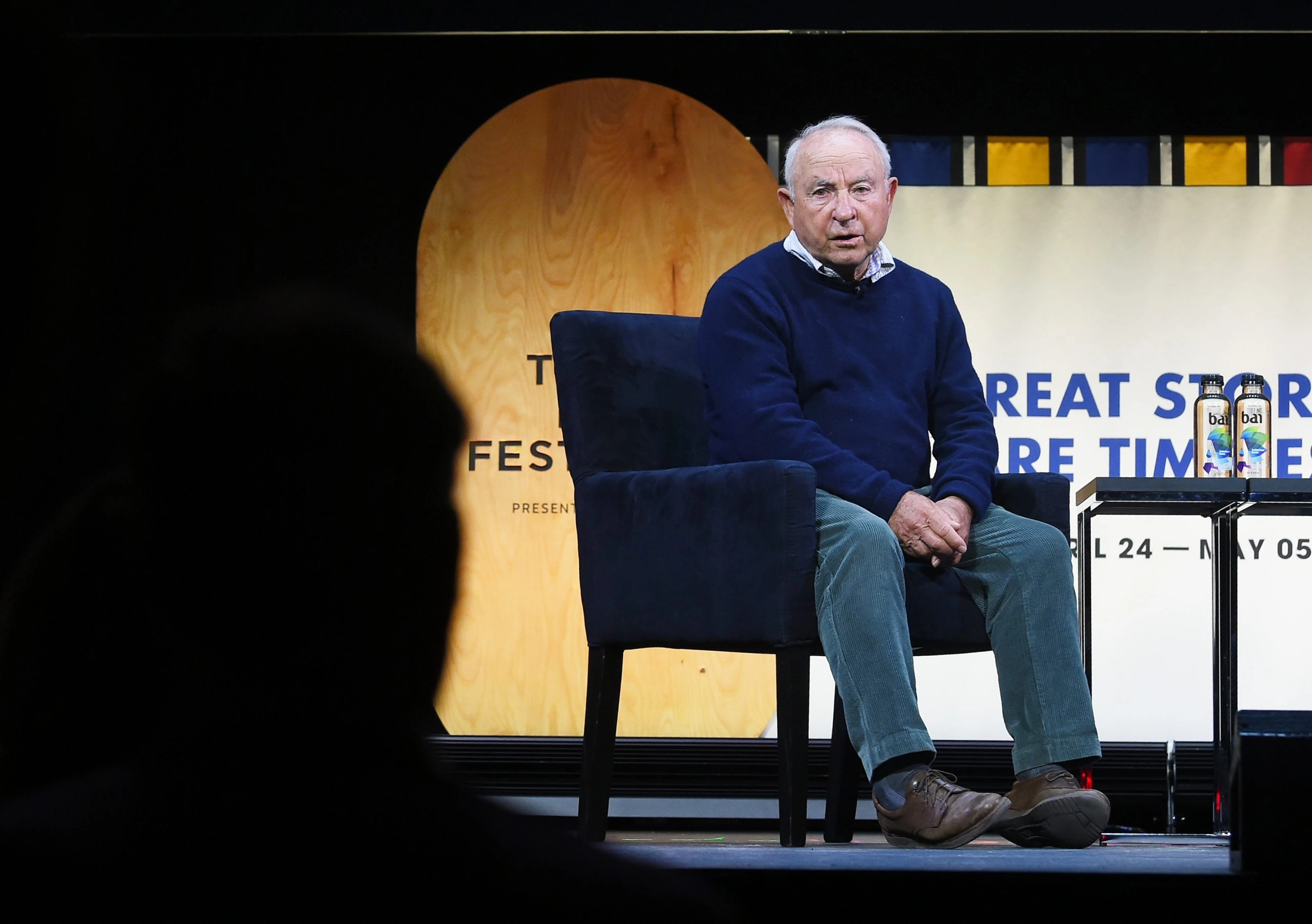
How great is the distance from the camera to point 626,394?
97.6 inches

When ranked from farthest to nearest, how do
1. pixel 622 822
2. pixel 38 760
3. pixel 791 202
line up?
pixel 622 822 → pixel 791 202 → pixel 38 760

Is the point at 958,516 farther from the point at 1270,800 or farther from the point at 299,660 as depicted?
the point at 299,660

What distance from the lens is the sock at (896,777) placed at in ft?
6.24

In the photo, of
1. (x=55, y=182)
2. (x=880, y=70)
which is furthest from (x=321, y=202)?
(x=55, y=182)

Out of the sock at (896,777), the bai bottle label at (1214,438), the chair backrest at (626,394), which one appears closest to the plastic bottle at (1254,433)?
the bai bottle label at (1214,438)

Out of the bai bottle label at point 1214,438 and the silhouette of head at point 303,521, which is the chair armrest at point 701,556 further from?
the silhouette of head at point 303,521

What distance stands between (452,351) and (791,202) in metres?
1.52

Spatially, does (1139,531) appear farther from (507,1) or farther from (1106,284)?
(507,1)

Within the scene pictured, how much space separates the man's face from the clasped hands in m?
0.46

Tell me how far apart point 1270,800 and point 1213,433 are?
1997 millimetres

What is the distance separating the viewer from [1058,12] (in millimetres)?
3643

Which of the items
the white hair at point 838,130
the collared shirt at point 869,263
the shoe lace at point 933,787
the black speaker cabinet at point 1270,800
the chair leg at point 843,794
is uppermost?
the white hair at point 838,130

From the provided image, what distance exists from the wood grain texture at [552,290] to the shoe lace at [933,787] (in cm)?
181

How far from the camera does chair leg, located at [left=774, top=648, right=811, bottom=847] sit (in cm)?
210
